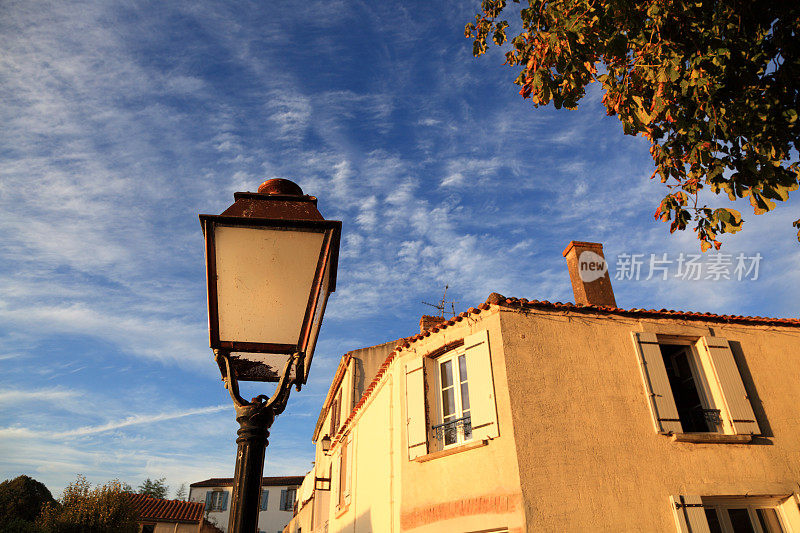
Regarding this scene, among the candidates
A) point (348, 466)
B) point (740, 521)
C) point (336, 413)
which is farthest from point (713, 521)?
point (336, 413)

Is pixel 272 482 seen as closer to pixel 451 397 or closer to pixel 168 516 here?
pixel 168 516

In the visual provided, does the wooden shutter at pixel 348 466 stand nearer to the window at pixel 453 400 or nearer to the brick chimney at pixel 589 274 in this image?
the window at pixel 453 400

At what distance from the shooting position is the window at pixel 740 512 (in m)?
8.04

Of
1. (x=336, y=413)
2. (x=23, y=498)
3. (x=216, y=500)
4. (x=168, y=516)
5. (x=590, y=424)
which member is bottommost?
(x=168, y=516)

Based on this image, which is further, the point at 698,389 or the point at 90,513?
the point at 90,513

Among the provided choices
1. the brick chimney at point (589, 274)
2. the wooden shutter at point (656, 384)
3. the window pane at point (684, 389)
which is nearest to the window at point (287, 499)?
the brick chimney at point (589, 274)

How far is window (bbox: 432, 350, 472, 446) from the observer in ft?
30.7

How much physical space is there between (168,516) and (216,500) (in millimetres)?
10430

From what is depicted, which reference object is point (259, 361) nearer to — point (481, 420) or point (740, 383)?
point (481, 420)

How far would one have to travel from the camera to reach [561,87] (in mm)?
5898

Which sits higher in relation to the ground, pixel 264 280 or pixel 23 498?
pixel 23 498

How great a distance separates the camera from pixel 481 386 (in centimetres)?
907

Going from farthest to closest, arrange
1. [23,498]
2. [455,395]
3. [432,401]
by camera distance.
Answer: [23,498]
[432,401]
[455,395]

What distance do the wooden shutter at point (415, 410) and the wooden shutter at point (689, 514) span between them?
170 inches
